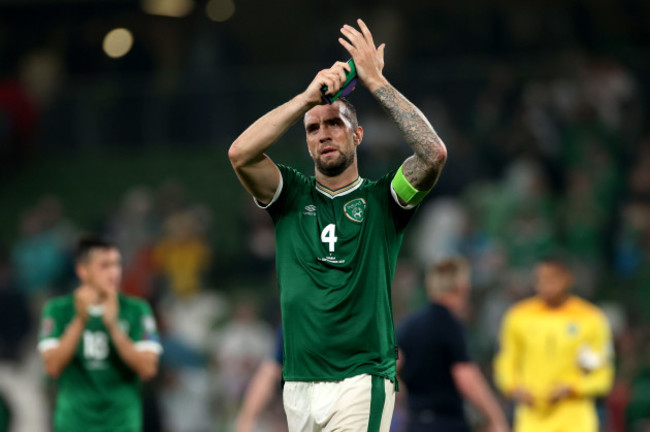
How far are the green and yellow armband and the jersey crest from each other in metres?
0.19

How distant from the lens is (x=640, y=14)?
1803 centimetres

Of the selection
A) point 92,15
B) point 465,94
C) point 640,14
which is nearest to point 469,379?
point 465,94

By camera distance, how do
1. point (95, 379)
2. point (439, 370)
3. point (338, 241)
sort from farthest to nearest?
point (439, 370) → point (95, 379) → point (338, 241)

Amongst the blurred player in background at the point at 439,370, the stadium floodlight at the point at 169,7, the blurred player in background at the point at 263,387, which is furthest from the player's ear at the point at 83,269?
the stadium floodlight at the point at 169,7

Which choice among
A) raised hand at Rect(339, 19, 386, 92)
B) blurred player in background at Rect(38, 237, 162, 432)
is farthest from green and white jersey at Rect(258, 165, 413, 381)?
blurred player in background at Rect(38, 237, 162, 432)

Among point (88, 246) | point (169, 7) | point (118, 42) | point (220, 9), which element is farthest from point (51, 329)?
point (169, 7)

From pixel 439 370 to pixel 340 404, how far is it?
3242mm

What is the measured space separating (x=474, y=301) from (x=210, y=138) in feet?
16.0

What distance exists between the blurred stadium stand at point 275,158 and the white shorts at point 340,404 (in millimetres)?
7685

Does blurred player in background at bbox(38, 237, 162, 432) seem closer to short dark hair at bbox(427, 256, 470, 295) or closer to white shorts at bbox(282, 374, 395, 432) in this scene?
short dark hair at bbox(427, 256, 470, 295)

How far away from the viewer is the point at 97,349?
27.6 feet

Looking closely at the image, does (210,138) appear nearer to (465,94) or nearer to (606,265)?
(465,94)

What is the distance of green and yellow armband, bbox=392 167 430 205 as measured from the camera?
5.79 meters

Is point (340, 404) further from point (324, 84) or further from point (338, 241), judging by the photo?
point (324, 84)
